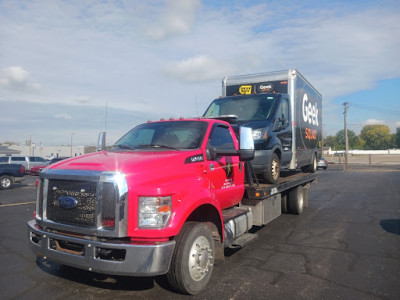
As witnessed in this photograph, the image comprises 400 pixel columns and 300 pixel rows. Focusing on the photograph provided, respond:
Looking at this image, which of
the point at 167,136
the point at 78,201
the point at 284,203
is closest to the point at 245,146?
the point at 167,136

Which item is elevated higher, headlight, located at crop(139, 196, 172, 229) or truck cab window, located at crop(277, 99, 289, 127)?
truck cab window, located at crop(277, 99, 289, 127)

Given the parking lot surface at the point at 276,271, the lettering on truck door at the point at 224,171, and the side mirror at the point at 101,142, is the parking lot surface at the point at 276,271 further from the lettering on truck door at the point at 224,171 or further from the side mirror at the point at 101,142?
the side mirror at the point at 101,142

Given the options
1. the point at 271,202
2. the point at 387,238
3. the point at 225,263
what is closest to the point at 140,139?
the point at 225,263

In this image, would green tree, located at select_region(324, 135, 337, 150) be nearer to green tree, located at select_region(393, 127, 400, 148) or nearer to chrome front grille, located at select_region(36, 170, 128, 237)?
green tree, located at select_region(393, 127, 400, 148)

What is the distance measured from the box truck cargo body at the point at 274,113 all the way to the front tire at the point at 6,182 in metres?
12.5

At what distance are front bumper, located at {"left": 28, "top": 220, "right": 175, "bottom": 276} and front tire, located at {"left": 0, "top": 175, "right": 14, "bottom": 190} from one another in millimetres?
14747

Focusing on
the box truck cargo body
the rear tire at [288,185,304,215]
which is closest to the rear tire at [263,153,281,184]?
the box truck cargo body

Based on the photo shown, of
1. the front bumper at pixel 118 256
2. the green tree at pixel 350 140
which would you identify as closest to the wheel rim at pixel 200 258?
the front bumper at pixel 118 256

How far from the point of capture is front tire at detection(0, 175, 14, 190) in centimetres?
1603

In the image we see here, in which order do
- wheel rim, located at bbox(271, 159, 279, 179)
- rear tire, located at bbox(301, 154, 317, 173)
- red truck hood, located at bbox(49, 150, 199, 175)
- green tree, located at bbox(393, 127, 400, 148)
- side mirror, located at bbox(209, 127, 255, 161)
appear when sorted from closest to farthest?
red truck hood, located at bbox(49, 150, 199, 175), side mirror, located at bbox(209, 127, 255, 161), wheel rim, located at bbox(271, 159, 279, 179), rear tire, located at bbox(301, 154, 317, 173), green tree, located at bbox(393, 127, 400, 148)

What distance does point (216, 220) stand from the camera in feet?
14.4

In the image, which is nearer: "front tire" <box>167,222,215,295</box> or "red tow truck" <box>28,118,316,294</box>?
"red tow truck" <box>28,118,316,294</box>

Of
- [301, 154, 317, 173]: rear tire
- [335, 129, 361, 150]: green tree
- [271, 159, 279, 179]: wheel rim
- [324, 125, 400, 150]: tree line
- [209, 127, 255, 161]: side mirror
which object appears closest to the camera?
[209, 127, 255, 161]: side mirror

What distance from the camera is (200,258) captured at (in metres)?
3.89
